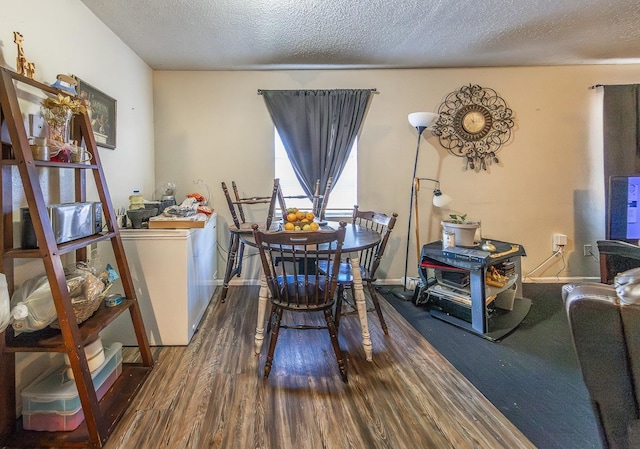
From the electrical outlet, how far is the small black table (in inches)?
37.7

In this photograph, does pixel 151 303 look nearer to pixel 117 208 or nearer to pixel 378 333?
pixel 117 208

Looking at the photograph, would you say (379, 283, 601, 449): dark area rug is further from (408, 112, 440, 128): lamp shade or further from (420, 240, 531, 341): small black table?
(408, 112, 440, 128): lamp shade

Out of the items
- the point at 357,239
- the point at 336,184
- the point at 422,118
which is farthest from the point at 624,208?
the point at 336,184

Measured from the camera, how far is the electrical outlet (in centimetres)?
321

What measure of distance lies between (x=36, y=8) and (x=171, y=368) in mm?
2051

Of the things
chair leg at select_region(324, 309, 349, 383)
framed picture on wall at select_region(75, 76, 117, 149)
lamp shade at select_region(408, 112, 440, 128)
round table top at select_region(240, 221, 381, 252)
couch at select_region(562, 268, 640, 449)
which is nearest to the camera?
couch at select_region(562, 268, 640, 449)

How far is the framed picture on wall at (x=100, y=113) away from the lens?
1.98 m

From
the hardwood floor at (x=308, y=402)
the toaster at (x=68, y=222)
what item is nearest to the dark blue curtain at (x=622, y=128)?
the hardwood floor at (x=308, y=402)

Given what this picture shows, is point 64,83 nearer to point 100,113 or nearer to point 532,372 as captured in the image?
point 100,113

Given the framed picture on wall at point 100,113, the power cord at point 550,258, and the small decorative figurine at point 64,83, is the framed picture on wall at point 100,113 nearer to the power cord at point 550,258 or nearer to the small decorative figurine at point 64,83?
the small decorative figurine at point 64,83

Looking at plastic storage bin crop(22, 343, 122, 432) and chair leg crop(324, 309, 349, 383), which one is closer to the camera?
plastic storage bin crop(22, 343, 122, 432)

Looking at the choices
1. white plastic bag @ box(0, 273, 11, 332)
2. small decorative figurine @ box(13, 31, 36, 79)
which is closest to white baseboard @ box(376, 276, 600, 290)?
white plastic bag @ box(0, 273, 11, 332)

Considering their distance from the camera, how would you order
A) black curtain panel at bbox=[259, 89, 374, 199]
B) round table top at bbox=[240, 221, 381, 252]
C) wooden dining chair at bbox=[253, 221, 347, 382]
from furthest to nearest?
black curtain panel at bbox=[259, 89, 374, 199], round table top at bbox=[240, 221, 381, 252], wooden dining chair at bbox=[253, 221, 347, 382]

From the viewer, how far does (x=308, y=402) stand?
153 centimetres
